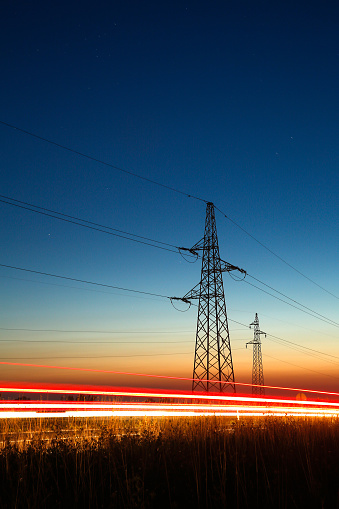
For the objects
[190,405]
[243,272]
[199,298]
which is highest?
[243,272]

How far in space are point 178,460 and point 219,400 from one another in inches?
683

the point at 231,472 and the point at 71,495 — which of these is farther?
the point at 231,472

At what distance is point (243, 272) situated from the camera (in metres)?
36.3

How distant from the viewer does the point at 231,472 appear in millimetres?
7648

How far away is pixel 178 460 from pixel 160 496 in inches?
61.9

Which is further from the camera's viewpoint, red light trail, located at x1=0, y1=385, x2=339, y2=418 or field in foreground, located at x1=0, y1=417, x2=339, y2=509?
red light trail, located at x1=0, y1=385, x2=339, y2=418

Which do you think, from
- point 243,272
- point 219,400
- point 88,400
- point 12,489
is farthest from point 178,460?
point 243,272

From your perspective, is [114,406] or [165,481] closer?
[165,481]

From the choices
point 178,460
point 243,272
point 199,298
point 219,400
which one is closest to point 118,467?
point 178,460

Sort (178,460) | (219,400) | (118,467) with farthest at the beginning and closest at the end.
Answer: (219,400) < (178,460) < (118,467)

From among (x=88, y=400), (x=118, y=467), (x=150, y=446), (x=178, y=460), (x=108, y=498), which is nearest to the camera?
(x=108, y=498)

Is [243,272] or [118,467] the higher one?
[243,272]

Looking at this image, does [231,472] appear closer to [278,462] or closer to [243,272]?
[278,462]

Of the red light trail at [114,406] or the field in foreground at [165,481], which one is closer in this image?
the field in foreground at [165,481]
